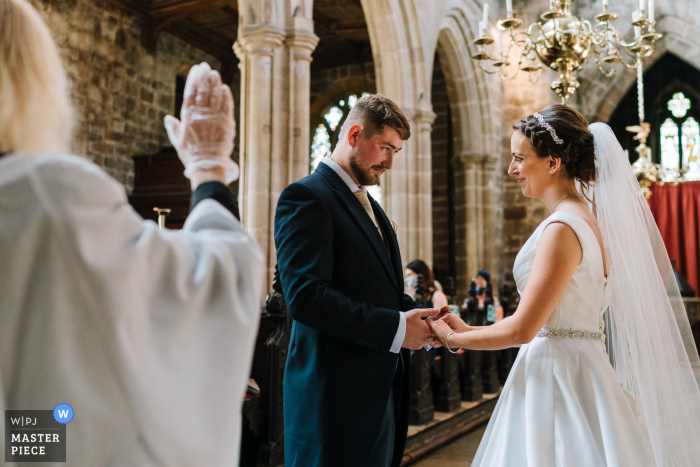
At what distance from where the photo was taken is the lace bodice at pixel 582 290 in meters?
1.87

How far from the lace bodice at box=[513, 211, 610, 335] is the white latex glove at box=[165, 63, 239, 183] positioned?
117 cm

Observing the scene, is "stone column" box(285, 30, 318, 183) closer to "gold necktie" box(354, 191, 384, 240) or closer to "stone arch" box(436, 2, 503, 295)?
"gold necktie" box(354, 191, 384, 240)

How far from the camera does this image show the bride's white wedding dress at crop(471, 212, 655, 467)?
1.82m

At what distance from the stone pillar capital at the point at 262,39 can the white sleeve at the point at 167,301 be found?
4.75 m

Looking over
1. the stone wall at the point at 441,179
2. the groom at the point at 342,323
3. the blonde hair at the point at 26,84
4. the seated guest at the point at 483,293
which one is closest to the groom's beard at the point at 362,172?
the groom at the point at 342,323

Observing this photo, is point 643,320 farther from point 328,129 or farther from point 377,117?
point 328,129

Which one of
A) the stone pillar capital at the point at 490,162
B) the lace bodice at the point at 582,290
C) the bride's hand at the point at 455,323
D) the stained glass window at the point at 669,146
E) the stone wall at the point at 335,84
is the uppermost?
the stone wall at the point at 335,84

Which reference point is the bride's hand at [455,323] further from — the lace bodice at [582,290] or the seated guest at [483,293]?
the seated guest at [483,293]

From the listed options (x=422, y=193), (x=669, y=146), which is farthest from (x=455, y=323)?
(x=669, y=146)

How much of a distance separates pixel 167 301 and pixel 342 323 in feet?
2.47

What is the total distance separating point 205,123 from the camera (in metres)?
1.10

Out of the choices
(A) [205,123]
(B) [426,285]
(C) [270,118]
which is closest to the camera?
(A) [205,123]

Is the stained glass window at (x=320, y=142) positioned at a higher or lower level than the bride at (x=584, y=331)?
higher

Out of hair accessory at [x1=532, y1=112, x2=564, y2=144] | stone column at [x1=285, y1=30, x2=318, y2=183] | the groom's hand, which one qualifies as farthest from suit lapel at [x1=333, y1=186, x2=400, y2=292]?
stone column at [x1=285, y1=30, x2=318, y2=183]
